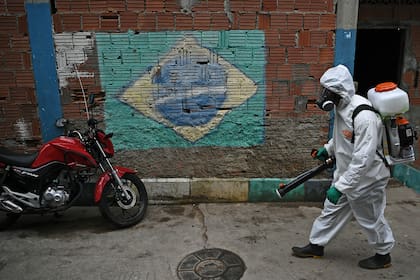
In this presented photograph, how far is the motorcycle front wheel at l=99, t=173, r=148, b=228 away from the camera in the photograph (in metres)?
4.07

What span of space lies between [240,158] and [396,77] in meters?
2.73

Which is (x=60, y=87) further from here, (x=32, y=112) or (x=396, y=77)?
(x=396, y=77)

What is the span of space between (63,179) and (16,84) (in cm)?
133

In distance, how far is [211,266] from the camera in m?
3.49

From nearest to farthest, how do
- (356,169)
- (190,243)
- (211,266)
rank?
(356,169), (211,266), (190,243)

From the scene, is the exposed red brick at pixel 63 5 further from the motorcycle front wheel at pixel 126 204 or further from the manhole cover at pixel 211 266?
the manhole cover at pixel 211 266

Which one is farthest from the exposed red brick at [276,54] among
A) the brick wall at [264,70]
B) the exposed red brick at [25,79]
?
the exposed red brick at [25,79]

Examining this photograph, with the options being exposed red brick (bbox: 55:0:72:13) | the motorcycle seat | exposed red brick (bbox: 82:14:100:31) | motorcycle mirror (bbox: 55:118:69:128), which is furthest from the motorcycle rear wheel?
exposed red brick (bbox: 55:0:72:13)

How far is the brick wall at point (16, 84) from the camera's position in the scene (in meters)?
4.27

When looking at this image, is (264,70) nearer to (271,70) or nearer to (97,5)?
(271,70)

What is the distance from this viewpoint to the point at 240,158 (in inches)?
191

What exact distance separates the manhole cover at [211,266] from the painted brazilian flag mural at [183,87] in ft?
4.99

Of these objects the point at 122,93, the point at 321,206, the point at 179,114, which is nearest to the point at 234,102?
the point at 179,114

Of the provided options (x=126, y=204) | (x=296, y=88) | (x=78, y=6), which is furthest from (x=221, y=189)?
(x=78, y=6)
